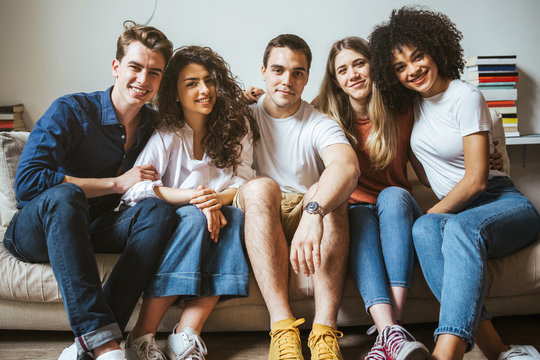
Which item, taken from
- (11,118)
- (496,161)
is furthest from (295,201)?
(11,118)

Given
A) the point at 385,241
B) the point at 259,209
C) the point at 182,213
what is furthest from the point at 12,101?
the point at 385,241

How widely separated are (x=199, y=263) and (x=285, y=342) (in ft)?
1.14

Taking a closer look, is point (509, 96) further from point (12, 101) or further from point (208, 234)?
point (12, 101)

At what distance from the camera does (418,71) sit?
1.48 meters

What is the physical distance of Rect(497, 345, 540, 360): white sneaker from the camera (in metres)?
1.18

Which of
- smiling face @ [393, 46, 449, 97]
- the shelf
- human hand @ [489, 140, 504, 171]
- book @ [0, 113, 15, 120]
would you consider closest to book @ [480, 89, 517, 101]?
the shelf

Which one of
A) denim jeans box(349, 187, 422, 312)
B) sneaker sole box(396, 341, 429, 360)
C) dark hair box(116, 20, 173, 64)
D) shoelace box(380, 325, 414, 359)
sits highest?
dark hair box(116, 20, 173, 64)

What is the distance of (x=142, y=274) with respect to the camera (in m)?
1.26

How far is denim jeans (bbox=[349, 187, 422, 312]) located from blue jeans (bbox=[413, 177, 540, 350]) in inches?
1.8

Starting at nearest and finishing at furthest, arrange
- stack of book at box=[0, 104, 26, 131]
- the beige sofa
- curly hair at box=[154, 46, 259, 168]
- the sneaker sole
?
the sneaker sole < the beige sofa < curly hair at box=[154, 46, 259, 168] < stack of book at box=[0, 104, 26, 131]

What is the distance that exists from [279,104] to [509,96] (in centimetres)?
145

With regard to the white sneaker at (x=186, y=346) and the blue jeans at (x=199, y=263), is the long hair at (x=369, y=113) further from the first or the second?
the white sneaker at (x=186, y=346)

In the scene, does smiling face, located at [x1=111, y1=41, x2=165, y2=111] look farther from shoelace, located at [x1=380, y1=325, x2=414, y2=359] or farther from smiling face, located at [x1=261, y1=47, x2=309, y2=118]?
shoelace, located at [x1=380, y1=325, x2=414, y2=359]

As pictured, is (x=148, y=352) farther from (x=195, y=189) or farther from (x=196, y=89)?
(x=196, y=89)
